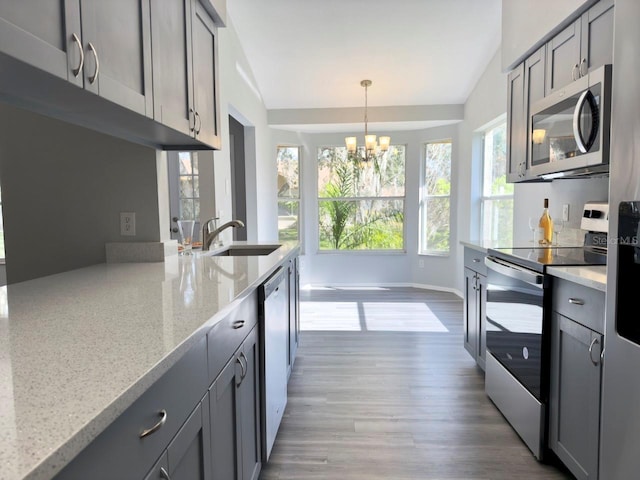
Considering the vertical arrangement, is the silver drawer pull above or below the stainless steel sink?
below

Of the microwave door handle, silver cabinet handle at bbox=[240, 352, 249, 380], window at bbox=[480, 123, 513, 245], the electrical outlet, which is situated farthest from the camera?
window at bbox=[480, 123, 513, 245]

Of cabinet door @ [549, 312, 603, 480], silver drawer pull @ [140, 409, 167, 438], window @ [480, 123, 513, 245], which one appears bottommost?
cabinet door @ [549, 312, 603, 480]

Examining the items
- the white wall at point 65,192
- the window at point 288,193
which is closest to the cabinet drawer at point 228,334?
the white wall at point 65,192

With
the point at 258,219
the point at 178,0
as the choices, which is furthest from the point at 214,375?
the point at 258,219

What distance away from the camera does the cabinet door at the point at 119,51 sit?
1.08 metres

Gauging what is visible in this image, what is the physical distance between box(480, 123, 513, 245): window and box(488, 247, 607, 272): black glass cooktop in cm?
174

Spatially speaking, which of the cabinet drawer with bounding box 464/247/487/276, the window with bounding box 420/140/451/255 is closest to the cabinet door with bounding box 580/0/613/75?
the cabinet drawer with bounding box 464/247/487/276

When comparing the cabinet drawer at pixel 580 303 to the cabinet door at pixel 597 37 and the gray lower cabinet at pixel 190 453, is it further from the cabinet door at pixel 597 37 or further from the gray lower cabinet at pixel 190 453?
the gray lower cabinet at pixel 190 453

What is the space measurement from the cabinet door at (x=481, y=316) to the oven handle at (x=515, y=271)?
0.31m

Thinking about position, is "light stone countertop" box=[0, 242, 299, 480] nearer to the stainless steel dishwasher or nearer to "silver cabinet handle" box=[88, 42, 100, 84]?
the stainless steel dishwasher

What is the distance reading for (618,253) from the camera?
4.13ft

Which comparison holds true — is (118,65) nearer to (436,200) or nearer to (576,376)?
(576,376)

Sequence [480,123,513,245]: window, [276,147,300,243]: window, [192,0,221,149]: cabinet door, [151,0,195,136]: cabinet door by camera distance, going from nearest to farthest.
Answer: [151,0,195,136]: cabinet door, [192,0,221,149]: cabinet door, [480,123,513,245]: window, [276,147,300,243]: window

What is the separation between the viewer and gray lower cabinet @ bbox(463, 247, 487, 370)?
262 centimetres
